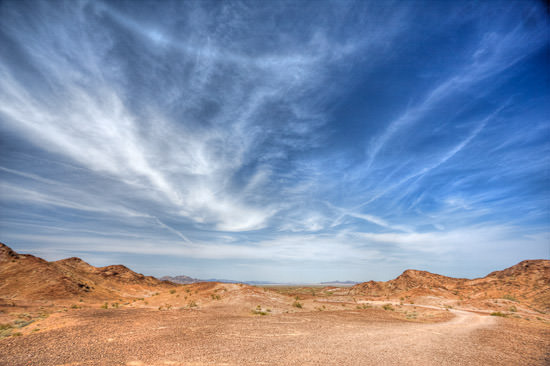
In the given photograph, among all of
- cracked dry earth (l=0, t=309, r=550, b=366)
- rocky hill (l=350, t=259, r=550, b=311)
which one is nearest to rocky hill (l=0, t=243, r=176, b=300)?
cracked dry earth (l=0, t=309, r=550, b=366)

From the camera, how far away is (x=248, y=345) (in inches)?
455

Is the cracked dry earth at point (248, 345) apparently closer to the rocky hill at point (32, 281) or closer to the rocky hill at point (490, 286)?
the rocky hill at point (32, 281)

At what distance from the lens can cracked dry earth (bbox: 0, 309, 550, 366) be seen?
938 centimetres

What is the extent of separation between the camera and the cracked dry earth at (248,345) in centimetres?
938

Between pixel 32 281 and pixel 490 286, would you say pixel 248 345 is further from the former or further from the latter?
pixel 490 286

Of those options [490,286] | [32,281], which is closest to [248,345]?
[32,281]

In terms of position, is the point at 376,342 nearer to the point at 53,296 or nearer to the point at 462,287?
the point at 53,296

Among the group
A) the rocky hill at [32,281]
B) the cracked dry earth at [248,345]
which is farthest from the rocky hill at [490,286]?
the rocky hill at [32,281]

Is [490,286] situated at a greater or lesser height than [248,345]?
greater

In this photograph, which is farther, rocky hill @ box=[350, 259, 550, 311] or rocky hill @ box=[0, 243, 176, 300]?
rocky hill @ box=[350, 259, 550, 311]

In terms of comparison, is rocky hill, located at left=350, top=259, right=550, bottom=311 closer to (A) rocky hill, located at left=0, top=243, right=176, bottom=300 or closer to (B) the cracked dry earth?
(B) the cracked dry earth

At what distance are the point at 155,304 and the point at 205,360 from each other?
24.8 metres

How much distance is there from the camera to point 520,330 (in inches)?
711

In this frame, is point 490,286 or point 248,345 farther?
point 490,286
